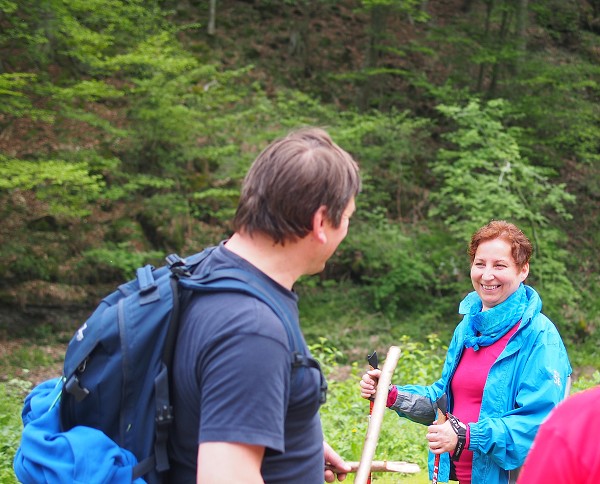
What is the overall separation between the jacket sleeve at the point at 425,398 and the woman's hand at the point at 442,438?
466mm

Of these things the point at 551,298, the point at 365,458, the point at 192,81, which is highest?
the point at 365,458

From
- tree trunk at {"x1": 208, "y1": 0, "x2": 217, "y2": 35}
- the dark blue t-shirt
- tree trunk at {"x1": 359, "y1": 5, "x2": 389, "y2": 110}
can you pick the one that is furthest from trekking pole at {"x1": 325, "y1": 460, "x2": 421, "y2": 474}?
tree trunk at {"x1": 208, "y1": 0, "x2": 217, "y2": 35}

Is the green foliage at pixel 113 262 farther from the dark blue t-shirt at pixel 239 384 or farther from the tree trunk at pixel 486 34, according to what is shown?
the dark blue t-shirt at pixel 239 384

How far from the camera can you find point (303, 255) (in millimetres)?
1760

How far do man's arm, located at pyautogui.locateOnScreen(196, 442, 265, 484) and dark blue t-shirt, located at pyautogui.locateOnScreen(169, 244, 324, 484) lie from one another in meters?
0.02

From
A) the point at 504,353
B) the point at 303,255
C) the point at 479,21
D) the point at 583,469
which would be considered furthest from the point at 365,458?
the point at 479,21

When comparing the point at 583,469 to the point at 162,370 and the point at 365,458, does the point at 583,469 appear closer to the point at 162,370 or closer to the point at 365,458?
the point at 365,458

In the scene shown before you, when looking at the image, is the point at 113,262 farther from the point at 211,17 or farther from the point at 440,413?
the point at 211,17

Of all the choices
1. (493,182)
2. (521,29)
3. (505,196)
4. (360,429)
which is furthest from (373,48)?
(360,429)

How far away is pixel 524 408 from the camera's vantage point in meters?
2.73

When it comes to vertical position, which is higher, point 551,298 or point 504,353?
point 504,353

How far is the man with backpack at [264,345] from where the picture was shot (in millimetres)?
1514

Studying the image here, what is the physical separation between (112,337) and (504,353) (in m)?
1.79

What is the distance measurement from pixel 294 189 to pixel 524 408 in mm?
1596
